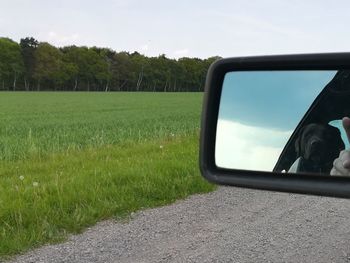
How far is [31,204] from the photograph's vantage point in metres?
4.81

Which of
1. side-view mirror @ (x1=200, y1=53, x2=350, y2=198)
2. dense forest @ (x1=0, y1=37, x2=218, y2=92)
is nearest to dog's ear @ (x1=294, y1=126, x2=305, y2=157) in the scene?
side-view mirror @ (x1=200, y1=53, x2=350, y2=198)

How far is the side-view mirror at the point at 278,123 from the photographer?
47.4 inches

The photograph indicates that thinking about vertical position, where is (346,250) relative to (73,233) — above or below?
above

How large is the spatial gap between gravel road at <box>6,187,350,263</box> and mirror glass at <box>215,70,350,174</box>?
2.16 meters

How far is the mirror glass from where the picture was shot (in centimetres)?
122

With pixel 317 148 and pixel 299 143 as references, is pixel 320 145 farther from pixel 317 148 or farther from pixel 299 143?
pixel 299 143

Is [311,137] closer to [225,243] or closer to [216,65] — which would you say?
[216,65]

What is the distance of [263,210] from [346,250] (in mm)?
1259

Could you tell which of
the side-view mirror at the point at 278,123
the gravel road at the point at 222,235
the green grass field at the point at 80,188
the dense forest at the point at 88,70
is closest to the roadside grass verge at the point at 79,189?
the green grass field at the point at 80,188

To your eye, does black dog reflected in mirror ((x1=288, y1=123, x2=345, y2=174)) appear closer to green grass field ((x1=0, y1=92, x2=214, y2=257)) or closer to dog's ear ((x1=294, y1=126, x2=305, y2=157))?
dog's ear ((x1=294, y1=126, x2=305, y2=157))

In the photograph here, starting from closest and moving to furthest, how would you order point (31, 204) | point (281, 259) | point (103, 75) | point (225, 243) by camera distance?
point (281, 259) → point (225, 243) → point (31, 204) → point (103, 75)

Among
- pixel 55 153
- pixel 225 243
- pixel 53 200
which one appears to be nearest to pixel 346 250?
pixel 225 243

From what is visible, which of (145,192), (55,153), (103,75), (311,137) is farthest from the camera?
(103,75)

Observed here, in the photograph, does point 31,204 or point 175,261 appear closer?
point 175,261
